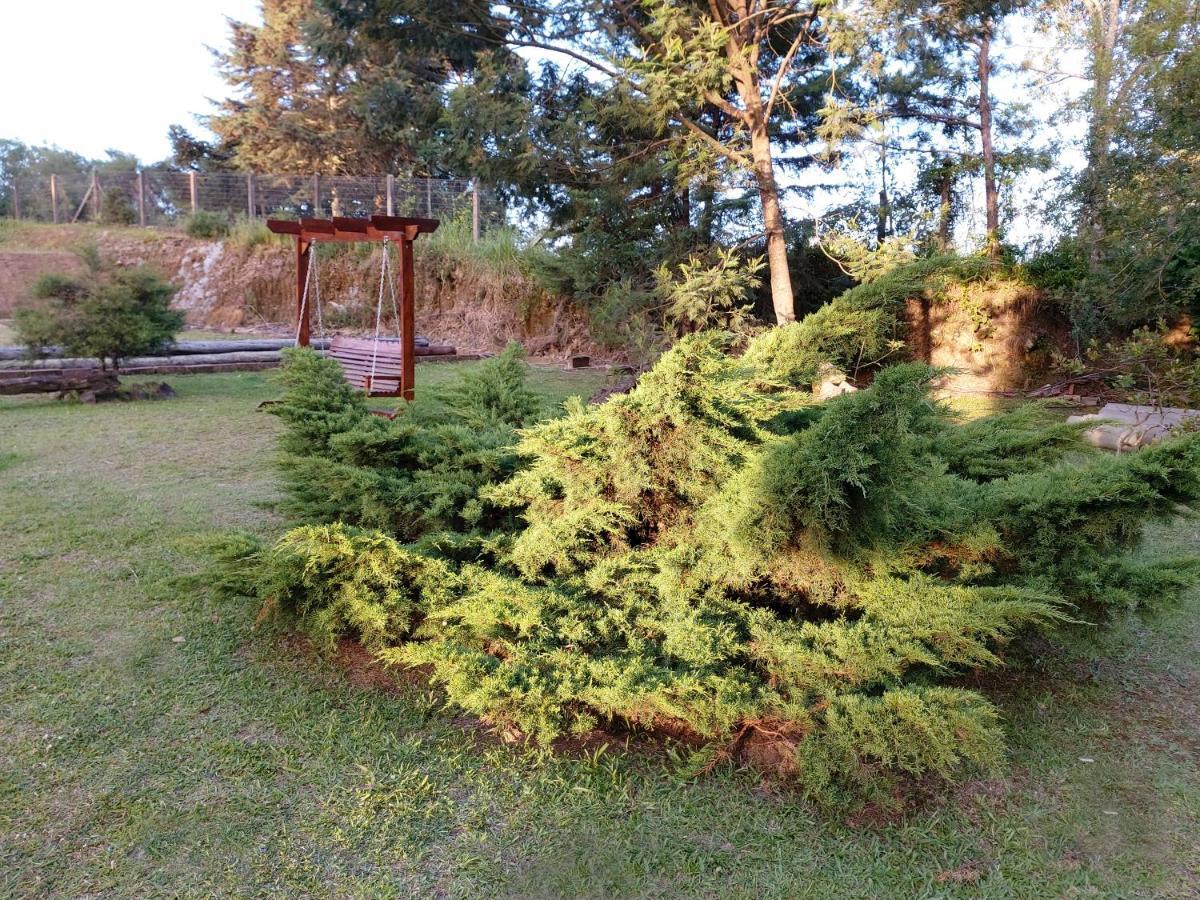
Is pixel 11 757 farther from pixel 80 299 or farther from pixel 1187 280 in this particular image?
pixel 1187 280

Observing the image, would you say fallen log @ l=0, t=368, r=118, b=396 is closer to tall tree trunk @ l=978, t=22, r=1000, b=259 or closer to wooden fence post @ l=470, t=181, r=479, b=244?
wooden fence post @ l=470, t=181, r=479, b=244

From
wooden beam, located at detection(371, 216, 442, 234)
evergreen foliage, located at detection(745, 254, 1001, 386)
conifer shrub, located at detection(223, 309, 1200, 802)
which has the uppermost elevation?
wooden beam, located at detection(371, 216, 442, 234)

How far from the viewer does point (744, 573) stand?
2387mm

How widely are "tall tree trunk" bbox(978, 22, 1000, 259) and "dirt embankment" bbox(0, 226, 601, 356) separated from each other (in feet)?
21.8

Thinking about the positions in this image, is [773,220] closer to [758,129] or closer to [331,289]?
[758,129]

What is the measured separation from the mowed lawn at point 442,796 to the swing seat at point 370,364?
4.75m

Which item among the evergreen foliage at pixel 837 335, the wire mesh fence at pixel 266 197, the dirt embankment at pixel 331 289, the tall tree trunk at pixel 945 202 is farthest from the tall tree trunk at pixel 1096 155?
the wire mesh fence at pixel 266 197

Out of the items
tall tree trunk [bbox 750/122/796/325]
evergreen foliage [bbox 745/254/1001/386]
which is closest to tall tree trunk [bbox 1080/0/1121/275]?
tall tree trunk [bbox 750/122/796/325]

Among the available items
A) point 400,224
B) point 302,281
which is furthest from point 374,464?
point 302,281

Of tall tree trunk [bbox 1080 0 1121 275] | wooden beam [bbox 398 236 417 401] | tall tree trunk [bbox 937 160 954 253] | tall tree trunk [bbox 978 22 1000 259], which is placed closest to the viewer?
wooden beam [bbox 398 236 417 401]

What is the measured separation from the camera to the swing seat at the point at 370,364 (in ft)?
26.3

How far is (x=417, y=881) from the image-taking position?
1976mm

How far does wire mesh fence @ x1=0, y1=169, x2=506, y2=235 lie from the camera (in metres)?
19.4

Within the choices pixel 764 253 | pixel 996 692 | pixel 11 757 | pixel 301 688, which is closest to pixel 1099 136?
pixel 764 253
